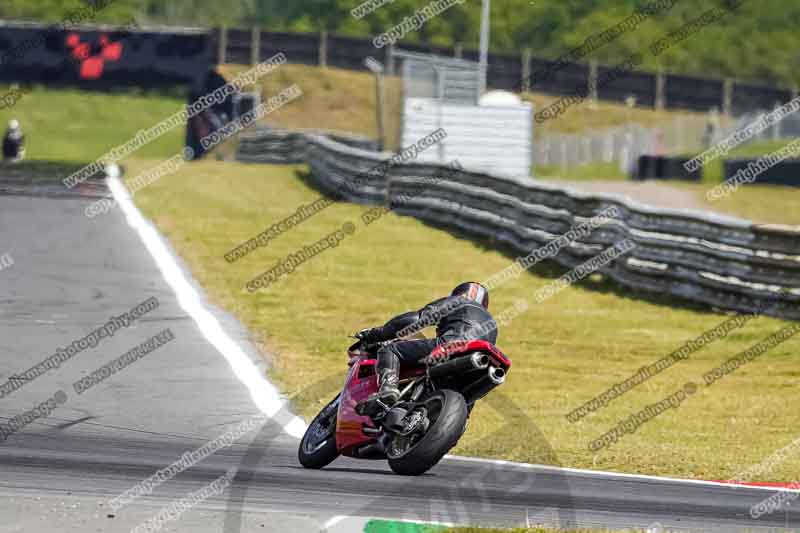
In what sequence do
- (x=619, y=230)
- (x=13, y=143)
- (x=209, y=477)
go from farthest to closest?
(x=13, y=143) → (x=619, y=230) → (x=209, y=477)

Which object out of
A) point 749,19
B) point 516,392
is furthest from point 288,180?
point 749,19

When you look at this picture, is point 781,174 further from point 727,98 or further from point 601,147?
point 727,98

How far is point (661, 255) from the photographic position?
20.8m

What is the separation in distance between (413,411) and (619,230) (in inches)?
491

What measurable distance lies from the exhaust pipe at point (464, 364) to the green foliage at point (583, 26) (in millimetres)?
90670

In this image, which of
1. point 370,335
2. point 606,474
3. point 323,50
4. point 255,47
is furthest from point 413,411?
point 323,50

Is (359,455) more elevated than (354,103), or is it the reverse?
(359,455)

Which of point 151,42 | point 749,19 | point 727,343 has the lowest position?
point 749,19

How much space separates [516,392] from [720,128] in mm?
49857

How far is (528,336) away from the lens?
59.2 ft

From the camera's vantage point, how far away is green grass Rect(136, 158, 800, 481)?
12.5 m

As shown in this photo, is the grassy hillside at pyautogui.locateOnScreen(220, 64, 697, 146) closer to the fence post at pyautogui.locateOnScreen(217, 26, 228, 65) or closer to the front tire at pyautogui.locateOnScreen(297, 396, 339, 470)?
the fence post at pyautogui.locateOnScreen(217, 26, 228, 65)

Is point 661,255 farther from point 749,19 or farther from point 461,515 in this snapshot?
point 749,19

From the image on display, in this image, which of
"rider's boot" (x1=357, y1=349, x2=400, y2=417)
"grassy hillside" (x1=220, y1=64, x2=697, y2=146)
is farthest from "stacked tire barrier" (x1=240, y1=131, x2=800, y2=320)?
"grassy hillside" (x1=220, y1=64, x2=697, y2=146)
